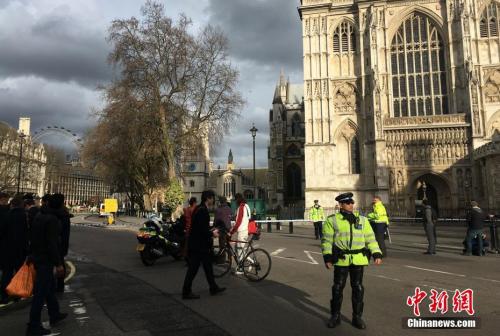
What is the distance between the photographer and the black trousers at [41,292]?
509cm

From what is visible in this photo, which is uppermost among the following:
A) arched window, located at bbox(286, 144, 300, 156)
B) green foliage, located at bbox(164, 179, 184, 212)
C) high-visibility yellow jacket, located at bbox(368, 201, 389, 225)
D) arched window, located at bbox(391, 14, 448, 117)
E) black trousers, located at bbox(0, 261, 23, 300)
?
arched window, located at bbox(391, 14, 448, 117)

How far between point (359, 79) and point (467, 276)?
96.2 feet

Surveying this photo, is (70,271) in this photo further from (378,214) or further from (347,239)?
(378,214)

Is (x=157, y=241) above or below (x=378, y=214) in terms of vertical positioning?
below

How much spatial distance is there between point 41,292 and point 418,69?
3663 cm

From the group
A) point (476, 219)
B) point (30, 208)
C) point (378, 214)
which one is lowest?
point (476, 219)

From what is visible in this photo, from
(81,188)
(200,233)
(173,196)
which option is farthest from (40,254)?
(81,188)

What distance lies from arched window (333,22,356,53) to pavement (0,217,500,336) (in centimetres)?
2854

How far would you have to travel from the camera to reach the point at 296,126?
60344 millimetres

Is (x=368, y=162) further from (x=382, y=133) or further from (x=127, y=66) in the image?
(x=127, y=66)

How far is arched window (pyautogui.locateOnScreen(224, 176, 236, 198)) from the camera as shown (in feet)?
295

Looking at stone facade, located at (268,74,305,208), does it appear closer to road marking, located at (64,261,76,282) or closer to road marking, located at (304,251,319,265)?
road marking, located at (304,251,319,265)

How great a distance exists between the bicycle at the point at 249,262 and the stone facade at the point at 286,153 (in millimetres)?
43360

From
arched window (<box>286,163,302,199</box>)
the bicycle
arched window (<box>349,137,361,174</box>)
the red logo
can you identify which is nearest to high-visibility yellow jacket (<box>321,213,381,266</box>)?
the red logo
